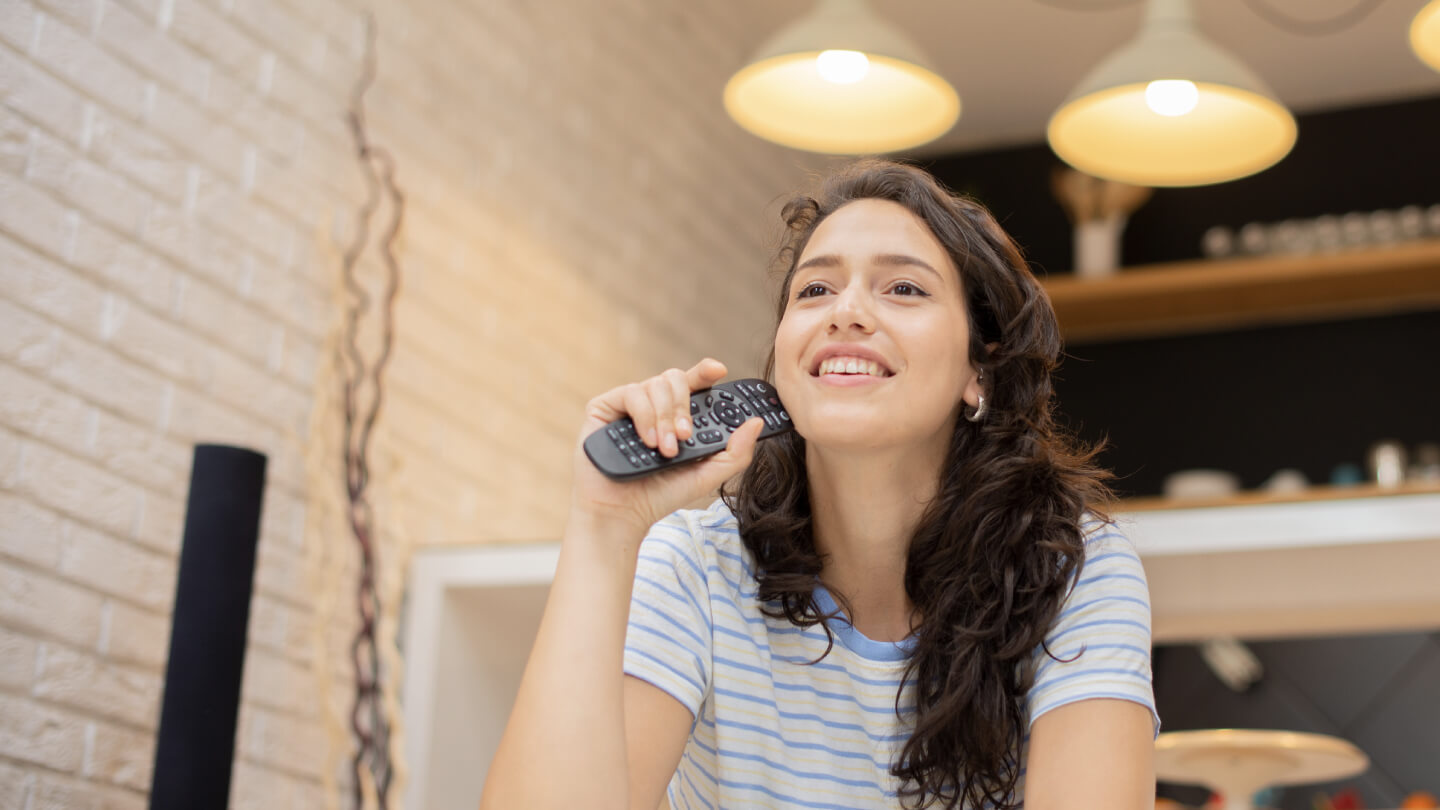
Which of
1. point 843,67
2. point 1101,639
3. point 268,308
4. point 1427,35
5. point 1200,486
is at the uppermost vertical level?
point 843,67

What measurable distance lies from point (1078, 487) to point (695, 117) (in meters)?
2.74

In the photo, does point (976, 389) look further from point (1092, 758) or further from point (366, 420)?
point (366, 420)

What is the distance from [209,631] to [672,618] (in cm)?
78

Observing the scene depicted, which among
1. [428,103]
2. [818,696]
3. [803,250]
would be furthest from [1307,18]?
[818,696]

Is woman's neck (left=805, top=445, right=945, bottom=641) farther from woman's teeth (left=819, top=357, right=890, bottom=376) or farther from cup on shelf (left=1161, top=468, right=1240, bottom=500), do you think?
cup on shelf (left=1161, top=468, right=1240, bottom=500)

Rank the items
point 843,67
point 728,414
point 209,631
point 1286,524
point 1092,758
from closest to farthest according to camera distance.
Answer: point 1092,758 → point 728,414 → point 209,631 → point 1286,524 → point 843,67

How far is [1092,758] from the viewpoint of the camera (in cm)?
117

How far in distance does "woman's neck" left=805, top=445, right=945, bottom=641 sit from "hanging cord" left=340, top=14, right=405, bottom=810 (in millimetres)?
1260

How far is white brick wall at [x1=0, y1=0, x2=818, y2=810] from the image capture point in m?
1.98

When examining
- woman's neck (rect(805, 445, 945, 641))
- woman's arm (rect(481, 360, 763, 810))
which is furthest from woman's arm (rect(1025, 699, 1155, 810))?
woman's arm (rect(481, 360, 763, 810))

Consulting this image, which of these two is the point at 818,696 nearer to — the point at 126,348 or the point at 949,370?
the point at 949,370

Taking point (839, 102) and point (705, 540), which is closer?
point (705, 540)

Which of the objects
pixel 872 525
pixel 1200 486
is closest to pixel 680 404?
pixel 872 525

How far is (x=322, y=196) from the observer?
2.59 metres
